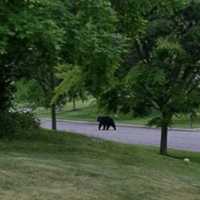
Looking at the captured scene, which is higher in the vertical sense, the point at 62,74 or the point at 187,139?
the point at 62,74

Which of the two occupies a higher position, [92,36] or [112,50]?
[92,36]

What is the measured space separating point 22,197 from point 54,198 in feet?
1.36

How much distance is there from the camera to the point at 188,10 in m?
18.0

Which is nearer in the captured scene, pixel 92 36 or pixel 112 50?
pixel 92 36

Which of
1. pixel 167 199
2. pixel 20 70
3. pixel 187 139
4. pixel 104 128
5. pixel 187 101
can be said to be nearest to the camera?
pixel 167 199

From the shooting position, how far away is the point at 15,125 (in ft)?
53.6

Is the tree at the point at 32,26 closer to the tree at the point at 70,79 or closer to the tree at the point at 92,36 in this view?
the tree at the point at 92,36

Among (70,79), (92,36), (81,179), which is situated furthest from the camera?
(70,79)

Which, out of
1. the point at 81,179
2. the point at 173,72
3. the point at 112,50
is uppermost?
the point at 173,72

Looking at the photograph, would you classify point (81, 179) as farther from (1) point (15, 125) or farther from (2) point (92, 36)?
(1) point (15, 125)

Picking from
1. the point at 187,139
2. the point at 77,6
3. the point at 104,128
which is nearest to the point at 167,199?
the point at 77,6

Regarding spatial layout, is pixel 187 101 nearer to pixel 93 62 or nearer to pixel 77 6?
pixel 93 62

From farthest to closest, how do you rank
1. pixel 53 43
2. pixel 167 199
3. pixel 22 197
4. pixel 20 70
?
1. pixel 20 70
2. pixel 53 43
3. pixel 167 199
4. pixel 22 197

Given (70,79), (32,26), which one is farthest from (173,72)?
(32,26)
